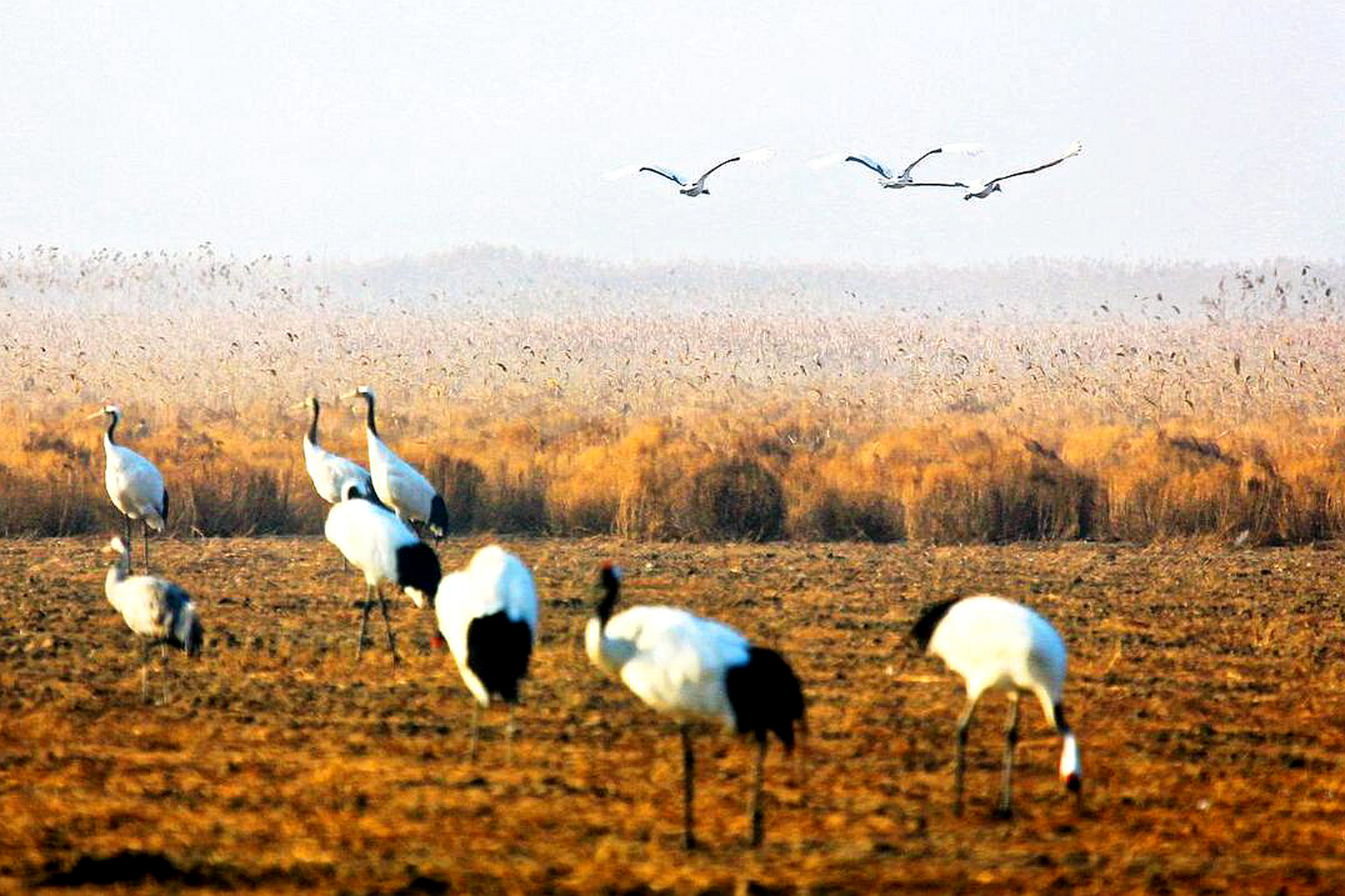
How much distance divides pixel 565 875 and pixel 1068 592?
8230mm

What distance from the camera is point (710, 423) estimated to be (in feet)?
85.8

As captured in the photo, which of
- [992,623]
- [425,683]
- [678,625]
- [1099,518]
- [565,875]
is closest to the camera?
[565,875]

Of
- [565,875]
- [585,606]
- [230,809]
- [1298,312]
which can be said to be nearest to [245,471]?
[585,606]

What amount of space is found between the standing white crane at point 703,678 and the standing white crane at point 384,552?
12.3 ft

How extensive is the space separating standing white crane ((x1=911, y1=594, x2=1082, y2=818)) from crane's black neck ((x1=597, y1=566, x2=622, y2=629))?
1.40 m

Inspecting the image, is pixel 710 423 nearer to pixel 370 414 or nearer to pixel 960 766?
pixel 370 414

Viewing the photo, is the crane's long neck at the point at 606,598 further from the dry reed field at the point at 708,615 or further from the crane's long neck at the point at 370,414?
the crane's long neck at the point at 370,414

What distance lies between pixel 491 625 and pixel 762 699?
1801mm

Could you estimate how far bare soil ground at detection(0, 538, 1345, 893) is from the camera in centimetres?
639

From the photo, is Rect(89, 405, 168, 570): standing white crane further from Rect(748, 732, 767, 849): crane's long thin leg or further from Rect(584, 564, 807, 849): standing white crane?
Rect(748, 732, 767, 849): crane's long thin leg

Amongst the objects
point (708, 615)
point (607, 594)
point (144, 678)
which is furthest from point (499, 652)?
point (708, 615)

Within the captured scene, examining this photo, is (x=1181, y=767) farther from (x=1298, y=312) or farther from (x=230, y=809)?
(x=1298, y=312)

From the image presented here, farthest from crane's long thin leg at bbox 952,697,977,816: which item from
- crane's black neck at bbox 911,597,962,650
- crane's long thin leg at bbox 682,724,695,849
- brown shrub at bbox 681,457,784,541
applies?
brown shrub at bbox 681,457,784,541

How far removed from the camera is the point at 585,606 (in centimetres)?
1274
